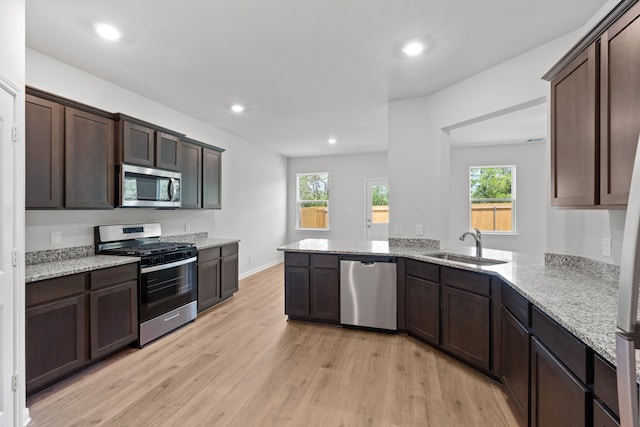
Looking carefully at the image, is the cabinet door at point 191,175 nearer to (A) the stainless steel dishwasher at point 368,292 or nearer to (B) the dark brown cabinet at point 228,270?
(B) the dark brown cabinet at point 228,270

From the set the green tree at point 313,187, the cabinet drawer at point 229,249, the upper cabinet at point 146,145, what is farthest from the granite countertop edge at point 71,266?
the green tree at point 313,187

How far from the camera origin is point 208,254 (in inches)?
155

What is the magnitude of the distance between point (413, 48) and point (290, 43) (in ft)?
3.39

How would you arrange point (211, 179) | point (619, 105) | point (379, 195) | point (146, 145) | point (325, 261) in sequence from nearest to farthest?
point (619, 105)
point (146, 145)
point (325, 261)
point (211, 179)
point (379, 195)

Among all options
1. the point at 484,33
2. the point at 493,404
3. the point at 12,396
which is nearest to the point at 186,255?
the point at 12,396

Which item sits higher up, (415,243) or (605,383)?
(415,243)

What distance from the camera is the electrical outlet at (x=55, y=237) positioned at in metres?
2.69

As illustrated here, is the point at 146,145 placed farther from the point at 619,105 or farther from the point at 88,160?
the point at 619,105

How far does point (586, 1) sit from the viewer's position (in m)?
1.98

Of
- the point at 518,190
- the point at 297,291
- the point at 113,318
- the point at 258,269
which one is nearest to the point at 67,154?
the point at 113,318

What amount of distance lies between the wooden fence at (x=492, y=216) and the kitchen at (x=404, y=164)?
1.02 feet

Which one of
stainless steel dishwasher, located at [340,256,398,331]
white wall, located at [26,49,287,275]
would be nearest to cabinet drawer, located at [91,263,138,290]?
white wall, located at [26,49,287,275]

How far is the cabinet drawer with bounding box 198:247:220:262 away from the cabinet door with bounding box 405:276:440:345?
246 centimetres

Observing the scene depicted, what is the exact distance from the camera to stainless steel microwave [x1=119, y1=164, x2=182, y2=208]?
10.1ft
